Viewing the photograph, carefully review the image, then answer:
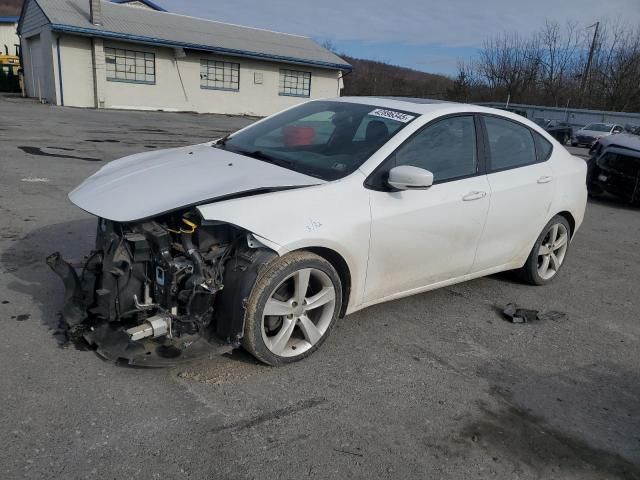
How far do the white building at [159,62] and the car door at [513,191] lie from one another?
77.0ft

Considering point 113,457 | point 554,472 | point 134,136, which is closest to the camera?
point 113,457

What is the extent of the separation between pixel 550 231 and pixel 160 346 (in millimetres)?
3803

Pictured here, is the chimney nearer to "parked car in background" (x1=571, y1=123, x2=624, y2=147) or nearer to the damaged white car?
the damaged white car

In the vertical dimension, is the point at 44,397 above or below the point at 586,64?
below

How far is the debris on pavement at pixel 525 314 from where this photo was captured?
14.6 ft

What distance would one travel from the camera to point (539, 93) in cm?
5322

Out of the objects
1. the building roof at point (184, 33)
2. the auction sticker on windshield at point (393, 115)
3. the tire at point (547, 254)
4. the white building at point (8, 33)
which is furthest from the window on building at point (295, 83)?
the white building at point (8, 33)

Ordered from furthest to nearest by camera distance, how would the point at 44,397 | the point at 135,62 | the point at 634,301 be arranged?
the point at 135,62, the point at 634,301, the point at 44,397

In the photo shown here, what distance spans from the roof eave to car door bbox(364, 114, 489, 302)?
77.5 feet

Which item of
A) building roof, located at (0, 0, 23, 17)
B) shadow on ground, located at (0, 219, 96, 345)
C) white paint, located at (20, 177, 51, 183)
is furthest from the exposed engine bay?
building roof, located at (0, 0, 23, 17)

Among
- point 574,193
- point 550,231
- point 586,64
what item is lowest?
point 550,231

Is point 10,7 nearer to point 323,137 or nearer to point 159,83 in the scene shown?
point 159,83

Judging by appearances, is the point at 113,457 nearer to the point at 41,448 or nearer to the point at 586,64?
the point at 41,448

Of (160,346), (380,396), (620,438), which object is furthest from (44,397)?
(620,438)
